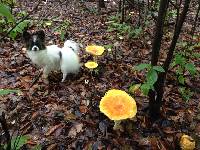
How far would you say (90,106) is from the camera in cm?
446

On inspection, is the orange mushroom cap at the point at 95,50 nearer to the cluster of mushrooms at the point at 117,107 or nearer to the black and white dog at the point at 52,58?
the black and white dog at the point at 52,58

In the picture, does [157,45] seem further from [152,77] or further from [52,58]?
[52,58]

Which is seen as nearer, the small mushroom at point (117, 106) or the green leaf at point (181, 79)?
the small mushroom at point (117, 106)

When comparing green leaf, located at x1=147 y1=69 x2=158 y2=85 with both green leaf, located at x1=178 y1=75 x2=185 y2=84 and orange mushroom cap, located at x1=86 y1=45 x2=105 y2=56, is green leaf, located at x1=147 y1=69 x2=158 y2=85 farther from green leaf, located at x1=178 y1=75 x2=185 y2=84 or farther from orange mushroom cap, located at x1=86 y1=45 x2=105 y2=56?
orange mushroom cap, located at x1=86 y1=45 x2=105 y2=56

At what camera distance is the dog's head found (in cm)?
514

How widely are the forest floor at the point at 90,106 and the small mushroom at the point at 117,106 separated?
17.1 inches

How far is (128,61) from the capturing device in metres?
6.04

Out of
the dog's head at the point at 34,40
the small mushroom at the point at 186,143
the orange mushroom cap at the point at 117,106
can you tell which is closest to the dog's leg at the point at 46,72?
the dog's head at the point at 34,40

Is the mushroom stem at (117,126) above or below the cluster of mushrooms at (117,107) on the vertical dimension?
below

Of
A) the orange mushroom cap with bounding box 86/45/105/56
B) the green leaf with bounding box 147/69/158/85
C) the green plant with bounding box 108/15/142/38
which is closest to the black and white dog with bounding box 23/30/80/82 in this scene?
the orange mushroom cap with bounding box 86/45/105/56

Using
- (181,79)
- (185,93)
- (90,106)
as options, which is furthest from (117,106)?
(181,79)

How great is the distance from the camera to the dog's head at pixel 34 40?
5.14 m

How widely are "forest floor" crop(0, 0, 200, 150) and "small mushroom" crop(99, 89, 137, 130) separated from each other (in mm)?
434

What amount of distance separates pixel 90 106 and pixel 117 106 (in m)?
0.94
